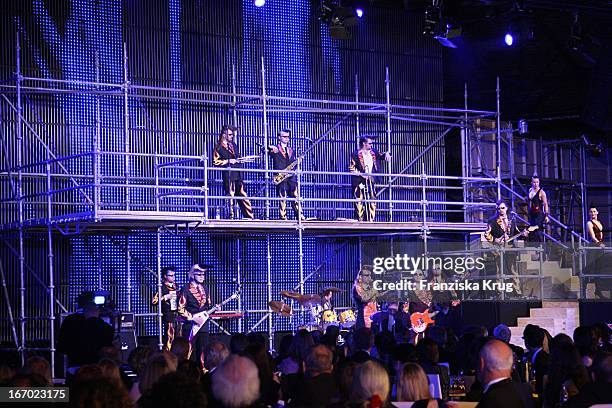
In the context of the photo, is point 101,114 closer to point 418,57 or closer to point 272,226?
point 272,226

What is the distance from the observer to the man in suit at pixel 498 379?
8156 mm

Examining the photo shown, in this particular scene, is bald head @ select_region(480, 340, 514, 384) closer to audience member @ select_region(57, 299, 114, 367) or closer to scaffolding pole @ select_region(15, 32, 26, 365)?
audience member @ select_region(57, 299, 114, 367)

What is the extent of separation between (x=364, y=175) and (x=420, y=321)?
10.7 ft

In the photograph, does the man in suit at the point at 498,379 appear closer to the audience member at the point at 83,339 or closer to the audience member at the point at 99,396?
the audience member at the point at 99,396

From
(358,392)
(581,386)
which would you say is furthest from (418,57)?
(358,392)

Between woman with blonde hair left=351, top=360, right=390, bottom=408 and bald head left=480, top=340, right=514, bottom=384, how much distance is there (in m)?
1.08

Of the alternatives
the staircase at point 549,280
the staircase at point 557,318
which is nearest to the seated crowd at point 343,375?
the staircase at point 557,318

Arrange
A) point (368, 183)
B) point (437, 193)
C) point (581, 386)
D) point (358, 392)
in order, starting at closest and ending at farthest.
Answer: point (358, 392)
point (581, 386)
point (368, 183)
point (437, 193)

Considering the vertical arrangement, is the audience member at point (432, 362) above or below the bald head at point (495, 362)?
below

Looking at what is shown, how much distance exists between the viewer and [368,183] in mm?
23656

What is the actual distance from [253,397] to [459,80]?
862 inches

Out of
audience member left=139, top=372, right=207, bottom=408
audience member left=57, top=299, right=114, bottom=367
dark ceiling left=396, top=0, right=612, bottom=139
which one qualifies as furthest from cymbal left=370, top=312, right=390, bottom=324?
audience member left=139, top=372, right=207, bottom=408

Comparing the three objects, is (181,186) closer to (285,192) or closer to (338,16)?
(285,192)

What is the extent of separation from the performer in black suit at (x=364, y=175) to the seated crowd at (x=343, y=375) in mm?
8752
